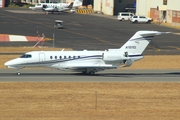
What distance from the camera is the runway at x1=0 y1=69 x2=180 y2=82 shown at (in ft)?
139

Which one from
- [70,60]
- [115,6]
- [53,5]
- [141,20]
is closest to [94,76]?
[70,60]

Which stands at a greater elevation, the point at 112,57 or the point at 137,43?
the point at 137,43

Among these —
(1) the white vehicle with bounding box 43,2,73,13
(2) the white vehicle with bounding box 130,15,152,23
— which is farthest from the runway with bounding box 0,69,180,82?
(1) the white vehicle with bounding box 43,2,73,13

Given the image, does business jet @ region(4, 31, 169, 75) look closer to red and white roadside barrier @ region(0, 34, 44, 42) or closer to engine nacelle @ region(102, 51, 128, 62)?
engine nacelle @ region(102, 51, 128, 62)

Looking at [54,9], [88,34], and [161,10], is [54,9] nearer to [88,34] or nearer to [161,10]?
[161,10]

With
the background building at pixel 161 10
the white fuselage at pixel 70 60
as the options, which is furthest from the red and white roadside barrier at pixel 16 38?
the background building at pixel 161 10

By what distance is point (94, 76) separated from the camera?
4509 centimetres
